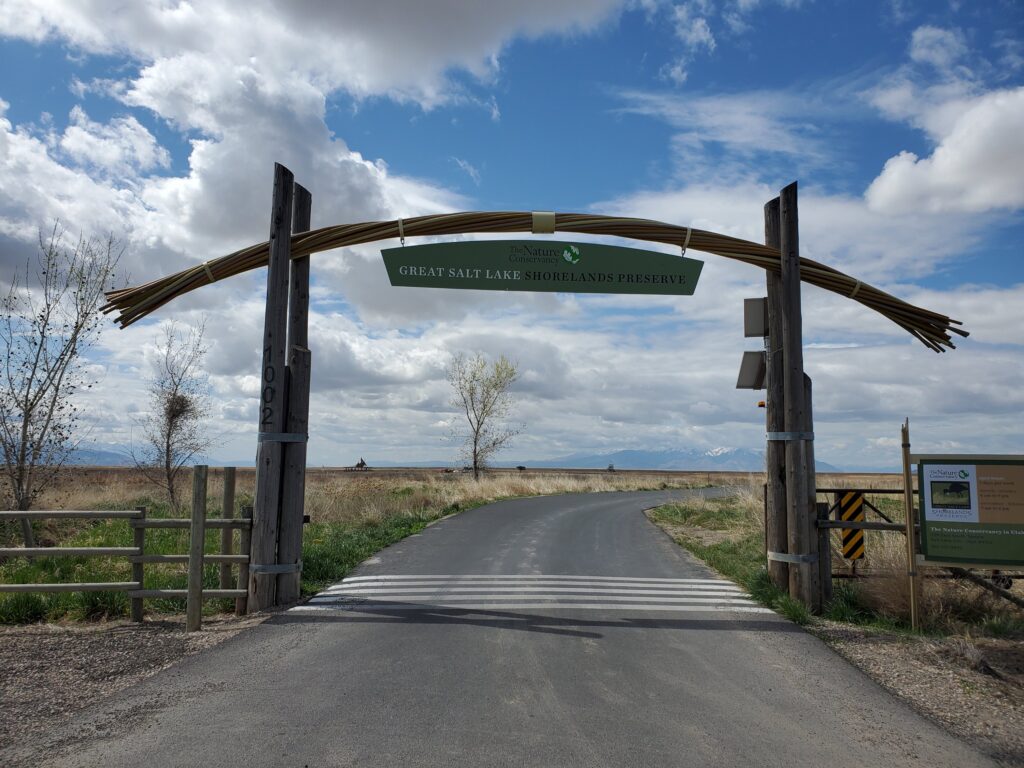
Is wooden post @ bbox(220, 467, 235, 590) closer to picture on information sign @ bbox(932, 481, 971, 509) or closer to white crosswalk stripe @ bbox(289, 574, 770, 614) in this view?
white crosswalk stripe @ bbox(289, 574, 770, 614)

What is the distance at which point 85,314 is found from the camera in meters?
13.3

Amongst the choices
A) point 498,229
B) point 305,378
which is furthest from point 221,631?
point 498,229

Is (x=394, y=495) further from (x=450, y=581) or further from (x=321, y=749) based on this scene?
(x=321, y=749)

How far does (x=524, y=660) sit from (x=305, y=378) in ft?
14.9

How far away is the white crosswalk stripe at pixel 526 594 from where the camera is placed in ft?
29.1

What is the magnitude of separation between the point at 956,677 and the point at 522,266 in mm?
6197

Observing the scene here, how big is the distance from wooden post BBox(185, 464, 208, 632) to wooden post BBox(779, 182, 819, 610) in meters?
6.83

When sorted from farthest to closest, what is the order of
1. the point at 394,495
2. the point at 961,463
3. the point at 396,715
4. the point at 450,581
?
the point at 394,495, the point at 450,581, the point at 961,463, the point at 396,715

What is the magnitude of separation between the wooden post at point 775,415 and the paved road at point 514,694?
2.74 feet

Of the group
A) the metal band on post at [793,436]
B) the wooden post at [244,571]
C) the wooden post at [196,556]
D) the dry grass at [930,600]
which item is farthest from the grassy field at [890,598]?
the wooden post at [196,556]

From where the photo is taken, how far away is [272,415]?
28.9 feet

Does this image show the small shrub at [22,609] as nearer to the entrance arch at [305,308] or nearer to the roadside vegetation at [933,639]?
the entrance arch at [305,308]

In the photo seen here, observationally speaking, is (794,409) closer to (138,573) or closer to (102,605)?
(138,573)

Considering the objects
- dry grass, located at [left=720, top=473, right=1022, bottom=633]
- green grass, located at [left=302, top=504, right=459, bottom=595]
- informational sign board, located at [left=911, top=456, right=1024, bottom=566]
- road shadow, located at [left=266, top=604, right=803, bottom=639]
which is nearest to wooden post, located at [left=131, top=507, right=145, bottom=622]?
road shadow, located at [left=266, top=604, right=803, bottom=639]
